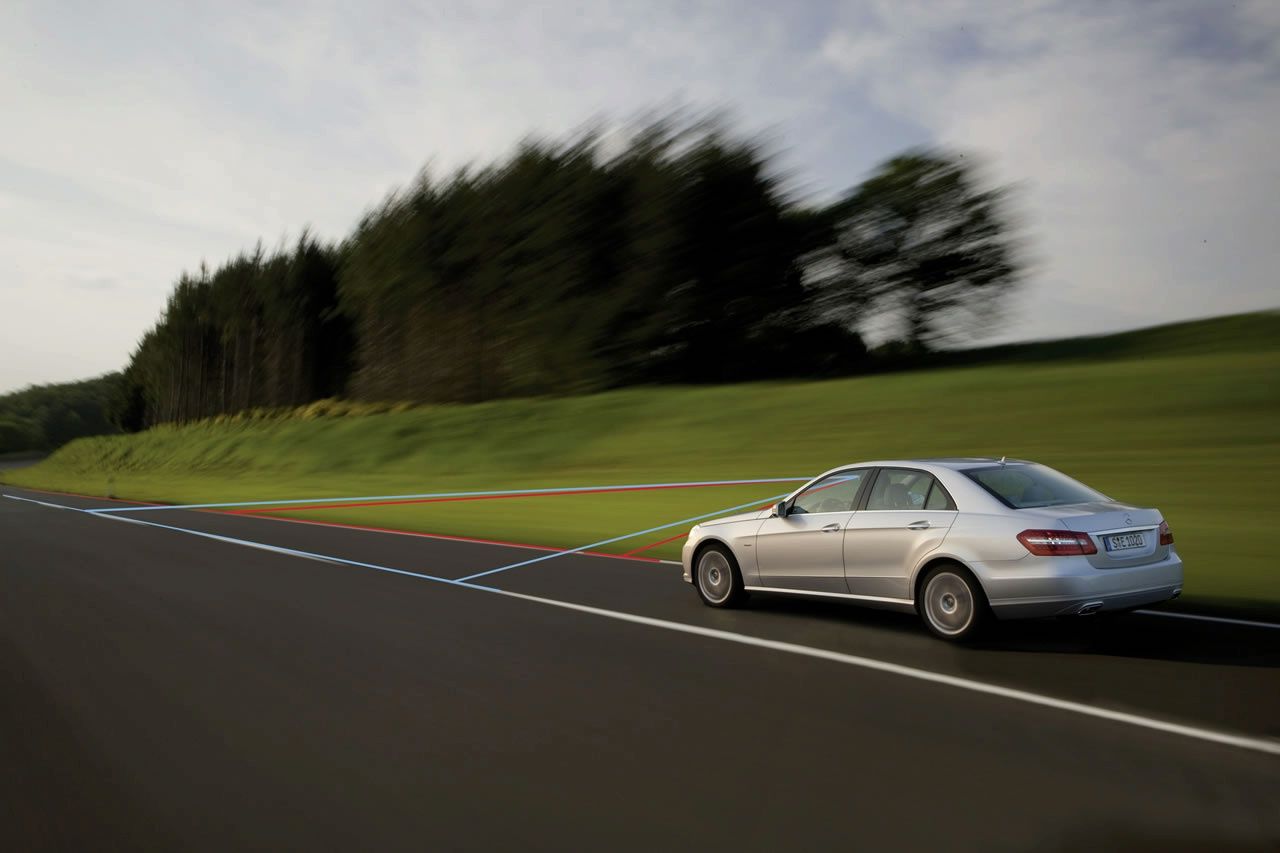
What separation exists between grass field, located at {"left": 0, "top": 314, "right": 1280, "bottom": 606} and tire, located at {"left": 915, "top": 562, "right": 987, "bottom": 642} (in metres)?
3.14

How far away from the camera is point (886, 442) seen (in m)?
21.3

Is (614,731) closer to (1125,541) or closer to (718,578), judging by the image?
(1125,541)

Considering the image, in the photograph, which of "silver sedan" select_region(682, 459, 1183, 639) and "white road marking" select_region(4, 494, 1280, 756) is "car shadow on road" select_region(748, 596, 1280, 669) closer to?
"silver sedan" select_region(682, 459, 1183, 639)

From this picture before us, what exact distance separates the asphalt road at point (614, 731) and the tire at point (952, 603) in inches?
9.0

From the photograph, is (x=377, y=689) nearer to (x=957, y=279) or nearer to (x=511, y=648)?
(x=511, y=648)

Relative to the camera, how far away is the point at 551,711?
573cm

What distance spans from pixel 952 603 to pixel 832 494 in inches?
63.1

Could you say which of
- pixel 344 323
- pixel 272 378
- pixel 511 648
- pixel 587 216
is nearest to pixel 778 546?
pixel 511 648

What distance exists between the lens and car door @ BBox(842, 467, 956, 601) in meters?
7.29

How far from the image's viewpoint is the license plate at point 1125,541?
6605 mm
